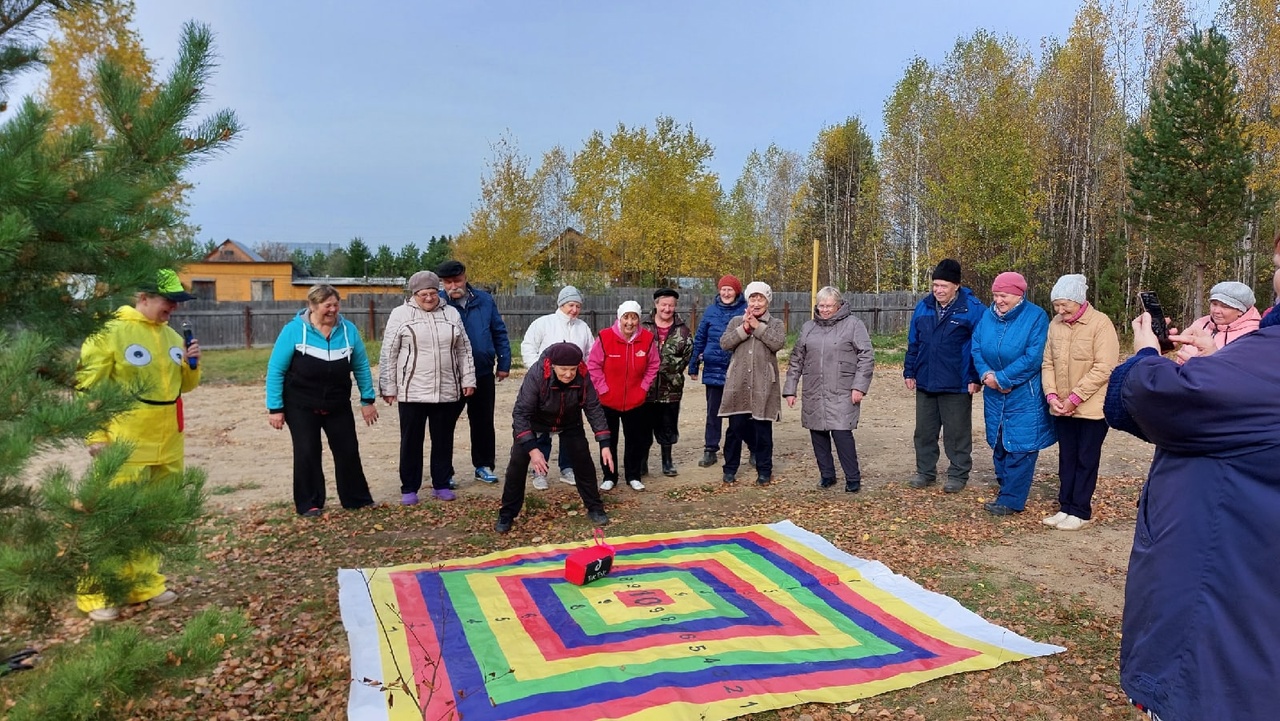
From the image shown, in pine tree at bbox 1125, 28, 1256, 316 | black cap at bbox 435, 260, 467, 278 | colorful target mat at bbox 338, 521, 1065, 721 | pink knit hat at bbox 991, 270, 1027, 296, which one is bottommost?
colorful target mat at bbox 338, 521, 1065, 721

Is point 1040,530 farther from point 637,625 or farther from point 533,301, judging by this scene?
point 533,301

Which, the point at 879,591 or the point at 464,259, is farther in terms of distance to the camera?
the point at 464,259

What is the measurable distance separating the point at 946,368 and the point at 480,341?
380cm

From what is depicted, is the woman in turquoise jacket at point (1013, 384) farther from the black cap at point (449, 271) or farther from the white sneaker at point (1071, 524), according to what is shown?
the black cap at point (449, 271)

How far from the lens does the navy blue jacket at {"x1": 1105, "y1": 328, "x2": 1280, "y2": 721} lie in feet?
6.04

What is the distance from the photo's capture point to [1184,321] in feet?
70.4

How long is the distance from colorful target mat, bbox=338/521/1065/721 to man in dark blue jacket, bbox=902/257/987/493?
202 cm

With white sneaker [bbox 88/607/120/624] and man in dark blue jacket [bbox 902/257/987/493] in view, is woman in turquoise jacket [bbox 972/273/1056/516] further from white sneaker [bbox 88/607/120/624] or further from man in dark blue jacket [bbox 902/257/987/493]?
white sneaker [bbox 88/607/120/624]

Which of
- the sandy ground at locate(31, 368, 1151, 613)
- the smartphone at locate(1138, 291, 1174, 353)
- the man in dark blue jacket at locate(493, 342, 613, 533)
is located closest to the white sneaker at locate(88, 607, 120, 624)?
the sandy ground at locate(31, 368, 1151, 613)

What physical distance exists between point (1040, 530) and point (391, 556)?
445 cm

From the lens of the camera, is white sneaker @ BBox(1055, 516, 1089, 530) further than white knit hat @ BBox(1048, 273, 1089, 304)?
Yes

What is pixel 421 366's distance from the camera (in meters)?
5.96

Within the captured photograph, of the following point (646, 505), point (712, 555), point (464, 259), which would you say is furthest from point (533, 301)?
point (712, 555)

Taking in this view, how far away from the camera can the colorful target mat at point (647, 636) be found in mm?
3121
